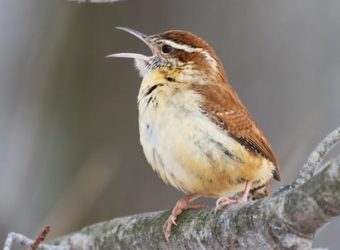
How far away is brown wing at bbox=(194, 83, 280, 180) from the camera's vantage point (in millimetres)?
3375

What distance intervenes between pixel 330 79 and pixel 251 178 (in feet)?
3.84

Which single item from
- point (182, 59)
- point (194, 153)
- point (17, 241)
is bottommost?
point (17, 241)

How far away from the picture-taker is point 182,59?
375cm

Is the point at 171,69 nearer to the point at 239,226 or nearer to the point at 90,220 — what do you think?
the point at 239,226

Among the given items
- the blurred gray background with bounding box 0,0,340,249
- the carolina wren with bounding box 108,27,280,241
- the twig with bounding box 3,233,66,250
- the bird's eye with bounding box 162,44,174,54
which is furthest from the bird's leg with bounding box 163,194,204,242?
the blurred gray background with bounding box 0,0,340,249

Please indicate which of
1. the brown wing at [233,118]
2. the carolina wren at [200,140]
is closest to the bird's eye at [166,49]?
the carolina wren at [200,140]

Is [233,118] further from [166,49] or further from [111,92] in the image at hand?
[111,92]

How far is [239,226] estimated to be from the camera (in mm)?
2674

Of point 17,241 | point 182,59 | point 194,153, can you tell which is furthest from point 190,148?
point 17,241

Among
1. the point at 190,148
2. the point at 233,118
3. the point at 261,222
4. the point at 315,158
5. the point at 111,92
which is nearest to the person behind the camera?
the point at 261,222

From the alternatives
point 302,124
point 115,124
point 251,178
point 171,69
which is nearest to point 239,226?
point 251,178

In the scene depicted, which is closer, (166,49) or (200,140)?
(200,140)

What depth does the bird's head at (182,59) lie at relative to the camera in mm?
3670

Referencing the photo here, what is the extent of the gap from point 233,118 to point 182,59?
0.47m
